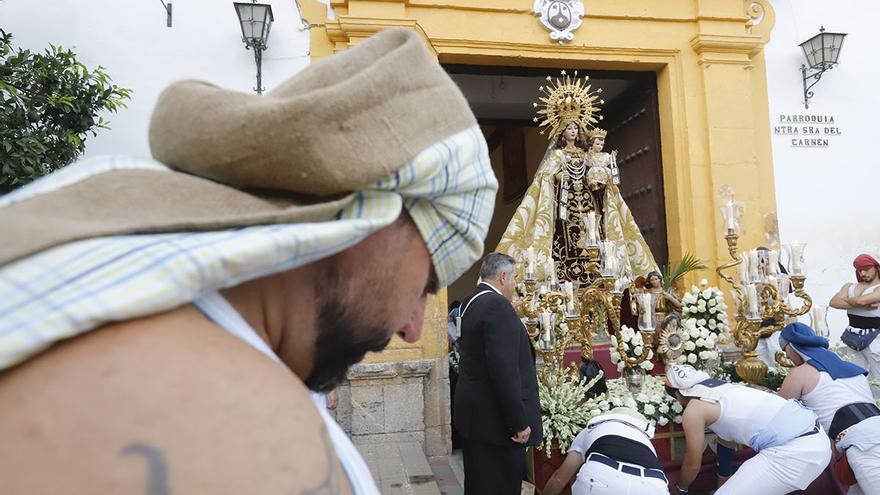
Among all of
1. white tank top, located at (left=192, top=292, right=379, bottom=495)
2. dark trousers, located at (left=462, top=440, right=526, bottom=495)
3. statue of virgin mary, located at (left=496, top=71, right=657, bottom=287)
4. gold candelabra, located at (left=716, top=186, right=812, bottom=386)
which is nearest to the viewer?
white tank top, located at (left=192, top=292, right=379, bottom=495)

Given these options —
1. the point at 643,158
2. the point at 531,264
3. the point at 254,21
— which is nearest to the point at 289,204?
the point at 531,264

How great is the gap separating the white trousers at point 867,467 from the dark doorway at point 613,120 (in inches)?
133

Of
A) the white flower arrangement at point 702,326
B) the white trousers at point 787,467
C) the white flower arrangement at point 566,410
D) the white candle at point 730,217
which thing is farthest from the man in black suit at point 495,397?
the white candle at point 730,217

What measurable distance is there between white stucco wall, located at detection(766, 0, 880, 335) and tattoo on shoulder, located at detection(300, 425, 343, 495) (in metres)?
7.33

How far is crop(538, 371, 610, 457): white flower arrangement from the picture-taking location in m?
4.16

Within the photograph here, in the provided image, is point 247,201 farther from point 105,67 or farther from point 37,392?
point 105,67

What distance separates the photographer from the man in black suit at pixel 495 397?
3492 millimetres

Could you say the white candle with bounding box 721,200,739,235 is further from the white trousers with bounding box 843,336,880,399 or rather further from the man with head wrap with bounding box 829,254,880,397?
the white trousers with bounding box 843,336,880,399

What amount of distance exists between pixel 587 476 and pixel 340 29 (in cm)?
473

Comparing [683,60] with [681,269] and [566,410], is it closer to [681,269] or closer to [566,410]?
[681,269]

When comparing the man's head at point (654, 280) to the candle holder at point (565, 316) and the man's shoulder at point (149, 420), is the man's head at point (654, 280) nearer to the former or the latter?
the candle holder at point (565, 316)

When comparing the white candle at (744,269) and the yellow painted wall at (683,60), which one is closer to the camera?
the white candle at (744,269)

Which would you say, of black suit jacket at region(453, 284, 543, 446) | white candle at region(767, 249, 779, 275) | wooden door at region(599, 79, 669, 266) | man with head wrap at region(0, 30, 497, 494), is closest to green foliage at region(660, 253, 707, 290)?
wooden door at region(599, 79, 669, 266)

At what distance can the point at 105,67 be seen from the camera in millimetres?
5711
